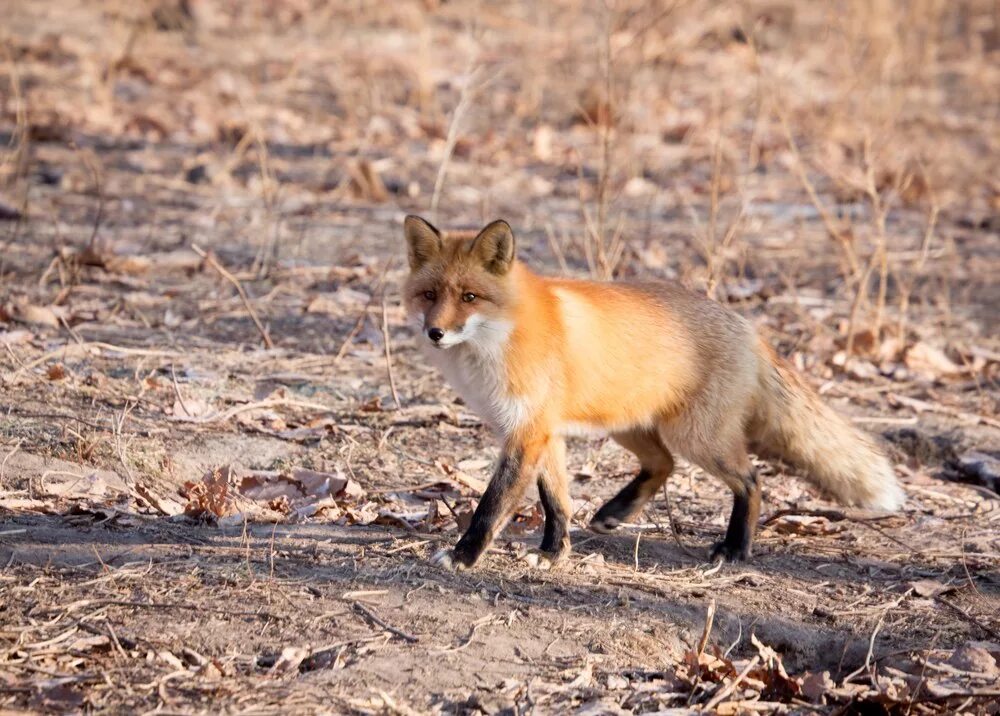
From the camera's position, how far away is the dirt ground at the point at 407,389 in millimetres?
3711

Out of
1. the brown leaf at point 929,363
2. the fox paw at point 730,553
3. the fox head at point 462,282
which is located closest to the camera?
the fox head at point 462,282

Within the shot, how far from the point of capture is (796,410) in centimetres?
507

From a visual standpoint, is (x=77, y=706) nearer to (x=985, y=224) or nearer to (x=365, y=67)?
(x=985, y=224)

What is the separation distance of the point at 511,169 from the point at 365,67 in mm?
2831

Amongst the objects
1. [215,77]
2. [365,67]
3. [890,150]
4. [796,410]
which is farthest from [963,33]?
[796,410]

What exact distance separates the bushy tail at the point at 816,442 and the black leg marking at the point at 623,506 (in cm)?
53

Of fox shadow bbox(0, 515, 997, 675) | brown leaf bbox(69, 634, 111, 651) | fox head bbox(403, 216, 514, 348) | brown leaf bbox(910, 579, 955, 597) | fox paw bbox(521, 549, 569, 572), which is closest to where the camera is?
brown leaf bbox(69, 634, 111, 651)

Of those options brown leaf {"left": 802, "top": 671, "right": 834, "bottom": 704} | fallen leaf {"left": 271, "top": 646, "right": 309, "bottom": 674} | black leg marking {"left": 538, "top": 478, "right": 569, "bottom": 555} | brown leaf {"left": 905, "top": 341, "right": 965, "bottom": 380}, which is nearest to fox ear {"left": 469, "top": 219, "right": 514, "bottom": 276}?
black leg marking {"left": 538, "top": 478, "right": 569, "bottom": 555}

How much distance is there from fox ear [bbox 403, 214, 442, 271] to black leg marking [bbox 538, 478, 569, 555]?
957 millimetres

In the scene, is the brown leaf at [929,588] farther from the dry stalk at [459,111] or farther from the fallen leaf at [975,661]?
the dry stalk at [459,111]

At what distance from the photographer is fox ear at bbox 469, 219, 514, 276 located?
4.34 m

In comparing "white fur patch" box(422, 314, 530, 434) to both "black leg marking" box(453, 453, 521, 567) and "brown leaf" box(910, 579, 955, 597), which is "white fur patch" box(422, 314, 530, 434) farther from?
"brown leaf" box(910, 579, 955, 597)

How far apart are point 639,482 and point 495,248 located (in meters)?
1.35

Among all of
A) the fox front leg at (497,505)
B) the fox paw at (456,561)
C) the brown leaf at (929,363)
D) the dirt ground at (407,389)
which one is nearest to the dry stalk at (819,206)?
the dirt ground at (407,389)
